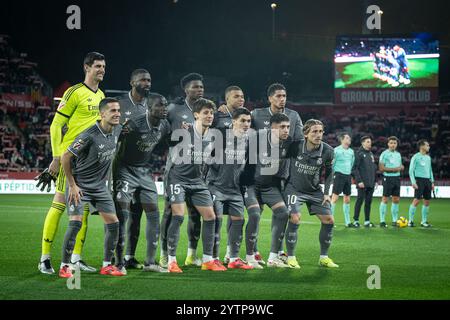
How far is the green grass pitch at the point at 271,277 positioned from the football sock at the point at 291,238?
321mm

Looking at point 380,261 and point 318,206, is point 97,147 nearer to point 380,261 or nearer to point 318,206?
point 318,206

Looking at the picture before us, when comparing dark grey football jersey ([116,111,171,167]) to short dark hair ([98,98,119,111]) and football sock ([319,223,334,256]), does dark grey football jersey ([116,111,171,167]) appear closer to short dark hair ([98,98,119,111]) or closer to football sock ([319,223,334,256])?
short dark hair ([98,98,119,111])

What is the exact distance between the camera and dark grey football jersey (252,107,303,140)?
10.5 metres

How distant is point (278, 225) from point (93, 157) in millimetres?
2728

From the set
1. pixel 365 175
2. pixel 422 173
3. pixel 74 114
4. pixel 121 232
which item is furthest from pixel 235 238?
pixel 422 173

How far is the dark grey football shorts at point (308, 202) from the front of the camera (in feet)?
33.1

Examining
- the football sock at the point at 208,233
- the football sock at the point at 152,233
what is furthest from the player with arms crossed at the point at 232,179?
the football sock at the point at 152,233

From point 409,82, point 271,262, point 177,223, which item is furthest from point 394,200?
point 409,82

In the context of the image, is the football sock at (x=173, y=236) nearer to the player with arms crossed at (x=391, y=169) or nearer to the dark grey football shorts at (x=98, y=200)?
the dark grey football shorts at (x=98, y=200)

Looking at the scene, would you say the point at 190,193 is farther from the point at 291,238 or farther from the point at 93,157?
the point at 291,238

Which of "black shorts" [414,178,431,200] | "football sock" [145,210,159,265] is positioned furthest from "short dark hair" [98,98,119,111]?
"black shorts" [414,178,431,200]

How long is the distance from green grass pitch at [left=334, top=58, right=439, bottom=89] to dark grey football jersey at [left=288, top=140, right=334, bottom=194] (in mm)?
26407
